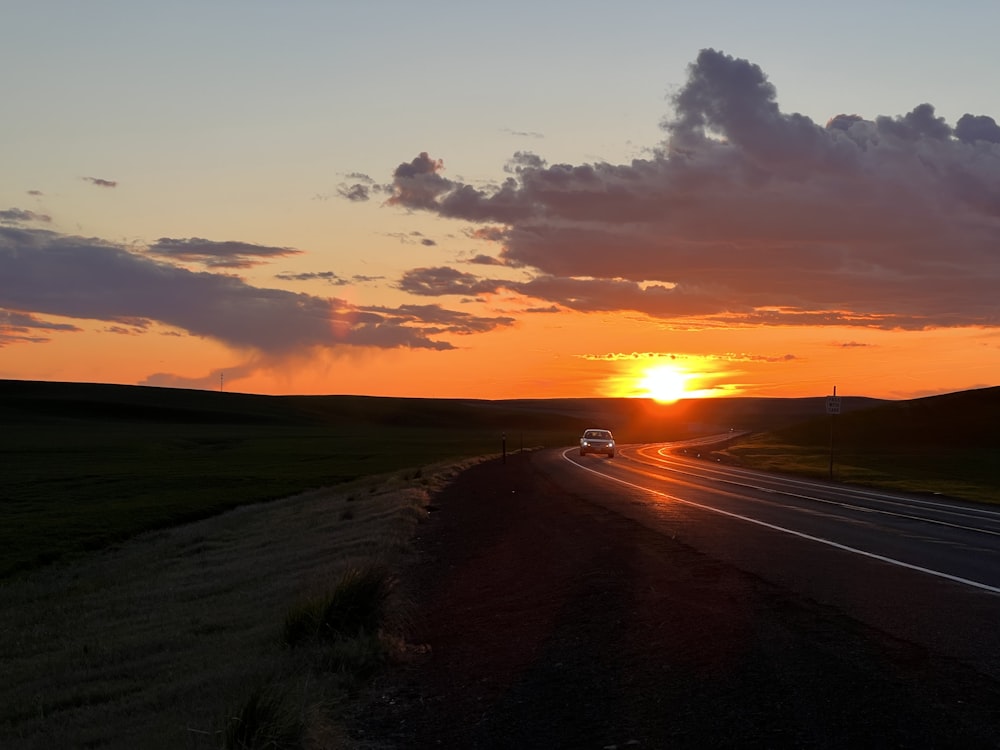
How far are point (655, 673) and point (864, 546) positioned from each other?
33.2 feet

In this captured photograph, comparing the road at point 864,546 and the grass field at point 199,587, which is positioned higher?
the road at point 864,546

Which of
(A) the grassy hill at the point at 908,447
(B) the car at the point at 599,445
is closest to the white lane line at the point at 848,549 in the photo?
(A) the grassy hill at the point at 908,447

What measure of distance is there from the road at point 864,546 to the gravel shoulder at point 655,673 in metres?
0.59

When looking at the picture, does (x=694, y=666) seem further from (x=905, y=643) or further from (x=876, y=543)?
(x=876, y=543)

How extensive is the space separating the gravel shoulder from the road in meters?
0.59

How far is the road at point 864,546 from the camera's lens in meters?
9.95

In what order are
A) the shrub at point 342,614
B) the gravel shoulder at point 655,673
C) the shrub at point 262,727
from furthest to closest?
the shrub at point 342,614 < the gravel shoulder at point 655,673 < the shrub at point 262,727

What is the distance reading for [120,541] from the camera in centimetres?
2800

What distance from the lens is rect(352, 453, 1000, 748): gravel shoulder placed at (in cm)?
651

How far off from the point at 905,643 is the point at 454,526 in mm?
13975

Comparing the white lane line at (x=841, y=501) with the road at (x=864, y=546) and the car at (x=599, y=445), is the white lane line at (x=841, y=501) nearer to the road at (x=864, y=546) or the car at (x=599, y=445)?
the road at (x=864, y=546)

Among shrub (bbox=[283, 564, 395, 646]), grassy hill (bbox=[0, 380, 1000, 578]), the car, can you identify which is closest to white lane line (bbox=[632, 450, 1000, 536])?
grassy hill (bbox=[0, 380, 1000, 578])

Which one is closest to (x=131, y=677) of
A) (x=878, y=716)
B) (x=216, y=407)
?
(x=878, y=716)

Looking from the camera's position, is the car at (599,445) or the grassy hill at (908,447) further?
the car at (599,445)
